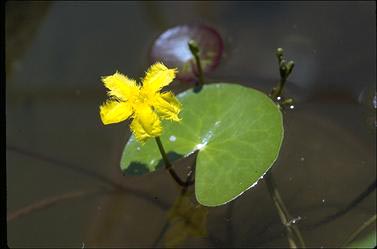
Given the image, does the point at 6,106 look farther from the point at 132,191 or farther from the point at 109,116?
the point at 109,116

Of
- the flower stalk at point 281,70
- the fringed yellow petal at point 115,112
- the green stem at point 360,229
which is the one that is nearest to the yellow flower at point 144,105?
the fringed yellow petal at point 115,112

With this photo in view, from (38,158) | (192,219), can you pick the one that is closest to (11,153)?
(38,158)

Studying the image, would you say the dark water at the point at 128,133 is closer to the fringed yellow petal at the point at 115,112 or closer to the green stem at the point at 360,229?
the green stem at the point at 360,229

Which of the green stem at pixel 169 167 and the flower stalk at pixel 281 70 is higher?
the flower stalk at pixel 281 70

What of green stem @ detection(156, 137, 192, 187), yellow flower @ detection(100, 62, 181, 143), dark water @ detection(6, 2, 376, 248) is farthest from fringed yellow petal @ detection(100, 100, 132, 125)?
dark water @ detection(6, 2, 376, 248)

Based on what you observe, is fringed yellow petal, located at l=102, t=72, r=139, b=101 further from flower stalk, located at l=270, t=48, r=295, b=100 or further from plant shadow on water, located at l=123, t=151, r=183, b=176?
flower stalk, located at l=270, t=48, r=295, b=100

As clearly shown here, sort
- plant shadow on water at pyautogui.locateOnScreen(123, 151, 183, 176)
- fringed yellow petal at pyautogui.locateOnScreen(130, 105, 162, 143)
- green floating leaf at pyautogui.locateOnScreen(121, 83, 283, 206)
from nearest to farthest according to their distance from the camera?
fringed yellow petal at pyautogui.locateOnScreen(130, 105, 162, 143) → green floating leaf at pyautogui.locateOnScreen(121, 83, 283, 206) → plant shadow on water at pyautogui.locateOnScreen(123, 151, 183, 176)

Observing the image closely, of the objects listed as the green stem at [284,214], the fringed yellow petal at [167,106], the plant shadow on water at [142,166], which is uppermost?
the fringed yellow petal at [167,106]
